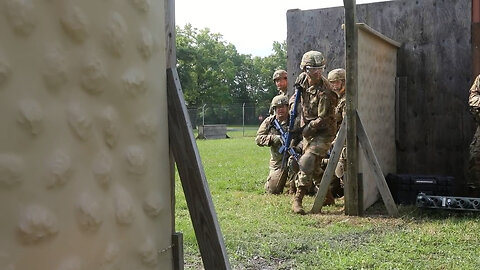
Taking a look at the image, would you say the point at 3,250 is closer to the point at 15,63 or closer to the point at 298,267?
the point at 15,63

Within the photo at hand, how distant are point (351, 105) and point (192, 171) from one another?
410 cm

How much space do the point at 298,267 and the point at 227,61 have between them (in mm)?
68295

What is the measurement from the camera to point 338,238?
5355 mm

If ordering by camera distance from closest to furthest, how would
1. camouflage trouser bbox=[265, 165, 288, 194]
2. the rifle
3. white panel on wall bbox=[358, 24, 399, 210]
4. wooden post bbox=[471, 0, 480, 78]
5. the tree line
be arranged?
white panel on wall bbox=[358, 24, 399, 210] < wooden post bbox=[471, 0, 480, 78] < the rifle < camouflage trouser bbox=[265, 165, 288, 194] < the tree line

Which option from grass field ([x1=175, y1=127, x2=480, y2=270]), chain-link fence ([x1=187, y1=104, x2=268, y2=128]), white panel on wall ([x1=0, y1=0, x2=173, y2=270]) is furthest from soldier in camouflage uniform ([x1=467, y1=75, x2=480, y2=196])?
chain-link fence ([x1=187, y1=104, x2=268, y2=128])

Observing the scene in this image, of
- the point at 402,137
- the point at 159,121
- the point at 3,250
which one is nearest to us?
the point at 3,250

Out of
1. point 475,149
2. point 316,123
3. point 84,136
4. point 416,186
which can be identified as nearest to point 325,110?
point 316,123

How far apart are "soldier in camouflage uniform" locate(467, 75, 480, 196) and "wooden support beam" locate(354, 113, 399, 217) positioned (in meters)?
1.68

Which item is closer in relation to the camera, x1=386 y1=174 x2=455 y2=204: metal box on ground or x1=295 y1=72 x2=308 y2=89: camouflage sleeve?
x1=386 y1=174 x2=455 y2=204: metal box on ground

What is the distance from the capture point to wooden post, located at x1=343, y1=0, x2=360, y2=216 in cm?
621

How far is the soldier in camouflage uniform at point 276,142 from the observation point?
8.63 meters

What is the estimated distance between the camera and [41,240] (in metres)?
1.76

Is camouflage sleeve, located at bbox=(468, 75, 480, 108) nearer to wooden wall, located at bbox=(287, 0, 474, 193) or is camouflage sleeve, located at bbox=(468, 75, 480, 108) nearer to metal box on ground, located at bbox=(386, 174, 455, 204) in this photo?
wooden wall, located at bbox=(287, 0, 474, 193)

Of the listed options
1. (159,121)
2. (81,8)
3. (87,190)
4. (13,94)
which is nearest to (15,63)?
(13,94)
